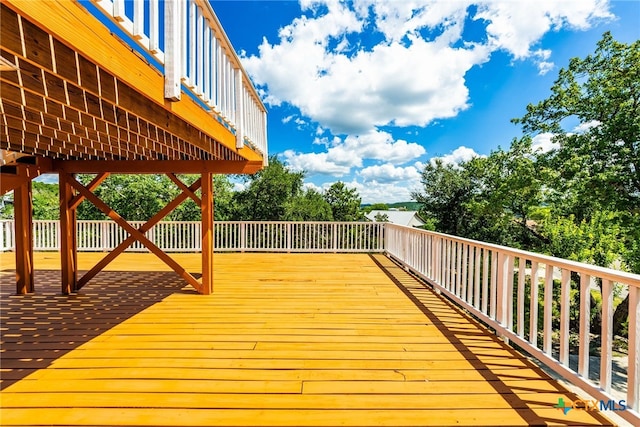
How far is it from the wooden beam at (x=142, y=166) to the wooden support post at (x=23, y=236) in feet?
1.67

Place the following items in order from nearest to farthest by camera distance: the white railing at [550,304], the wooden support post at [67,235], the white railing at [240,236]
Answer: the white railing at [550,304] < the wooden support post at [67,235] < the white railing at [240,236]

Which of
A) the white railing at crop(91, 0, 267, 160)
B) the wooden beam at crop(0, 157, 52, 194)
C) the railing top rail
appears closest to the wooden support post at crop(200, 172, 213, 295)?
the white railing at crop(91, 0, 267, 160)

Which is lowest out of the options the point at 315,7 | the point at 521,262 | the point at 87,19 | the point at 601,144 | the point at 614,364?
the point at 614,364

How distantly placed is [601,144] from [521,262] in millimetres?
10743

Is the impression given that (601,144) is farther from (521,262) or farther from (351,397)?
(351,397)

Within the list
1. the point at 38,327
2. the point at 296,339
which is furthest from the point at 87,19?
the point at 38,327

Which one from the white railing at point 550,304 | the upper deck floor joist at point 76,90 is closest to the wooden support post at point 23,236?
the upper deck floor joist at point 76,90

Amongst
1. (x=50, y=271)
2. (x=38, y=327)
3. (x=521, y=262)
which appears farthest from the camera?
(x=50, y=271)

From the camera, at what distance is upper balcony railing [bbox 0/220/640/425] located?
5.58 feet

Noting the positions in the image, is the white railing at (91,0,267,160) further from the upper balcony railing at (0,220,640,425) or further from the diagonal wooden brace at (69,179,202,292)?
the upper balcony railing at (0,220,640,425)

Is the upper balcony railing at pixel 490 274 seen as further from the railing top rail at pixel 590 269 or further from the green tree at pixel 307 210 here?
the green tree at pixel 307 210

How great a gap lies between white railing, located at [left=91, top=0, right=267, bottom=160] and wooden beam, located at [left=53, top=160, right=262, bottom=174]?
0.98m

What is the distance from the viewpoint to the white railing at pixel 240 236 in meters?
7.82

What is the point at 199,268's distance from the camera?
5859 mm
